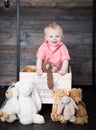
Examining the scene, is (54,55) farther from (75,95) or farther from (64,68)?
(75,95)

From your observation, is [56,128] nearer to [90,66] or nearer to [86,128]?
[86,128]

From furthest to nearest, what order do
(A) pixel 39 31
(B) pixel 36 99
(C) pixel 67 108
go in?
(A) pixel 39 31
(B) pixel 36 99
(C) pixel 67 108

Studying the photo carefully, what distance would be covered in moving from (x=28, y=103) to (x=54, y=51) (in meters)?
0.41

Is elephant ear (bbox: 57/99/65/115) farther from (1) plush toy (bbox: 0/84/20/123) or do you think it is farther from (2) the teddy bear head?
(1) plush toy (bbox: 0/84/20/123)

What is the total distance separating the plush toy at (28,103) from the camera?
1517 millimetres

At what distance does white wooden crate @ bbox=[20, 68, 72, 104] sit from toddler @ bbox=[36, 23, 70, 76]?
59 millimetres

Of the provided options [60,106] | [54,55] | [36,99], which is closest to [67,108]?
[60,106]

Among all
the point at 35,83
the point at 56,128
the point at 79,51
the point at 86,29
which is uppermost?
the point at 86,29

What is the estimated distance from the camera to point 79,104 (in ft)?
5.27

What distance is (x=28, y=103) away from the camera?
5.14ft

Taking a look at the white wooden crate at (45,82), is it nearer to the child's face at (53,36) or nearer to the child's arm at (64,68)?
the child's arm at (64,68)

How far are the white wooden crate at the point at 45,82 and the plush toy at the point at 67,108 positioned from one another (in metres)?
0.17

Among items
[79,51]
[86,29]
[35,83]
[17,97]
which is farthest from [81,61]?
[17,97]

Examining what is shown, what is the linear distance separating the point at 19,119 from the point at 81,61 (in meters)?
1.03
